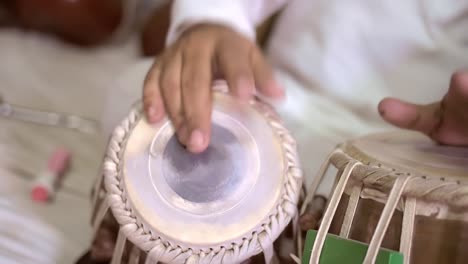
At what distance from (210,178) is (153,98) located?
11 cm

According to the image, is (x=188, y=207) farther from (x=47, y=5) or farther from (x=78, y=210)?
(x=47, y=5)

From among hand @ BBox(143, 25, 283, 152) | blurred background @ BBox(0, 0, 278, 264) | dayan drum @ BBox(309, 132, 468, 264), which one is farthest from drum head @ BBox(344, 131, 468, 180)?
blurred background @ BBox(0, 0, 278, 264)

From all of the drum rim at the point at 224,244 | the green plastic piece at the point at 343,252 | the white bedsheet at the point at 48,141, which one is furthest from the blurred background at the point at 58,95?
the green plastic piece at the point at 343,252

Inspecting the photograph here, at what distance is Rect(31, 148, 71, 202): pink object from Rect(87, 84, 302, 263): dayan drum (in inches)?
9.1

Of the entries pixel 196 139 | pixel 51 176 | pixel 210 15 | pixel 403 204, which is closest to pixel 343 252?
pixel 403 204

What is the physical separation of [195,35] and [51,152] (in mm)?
333

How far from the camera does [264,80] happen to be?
61 centimetres

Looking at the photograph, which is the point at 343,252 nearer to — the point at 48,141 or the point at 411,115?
the point at 411,115

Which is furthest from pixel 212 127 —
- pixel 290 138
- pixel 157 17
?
pixel 157 17

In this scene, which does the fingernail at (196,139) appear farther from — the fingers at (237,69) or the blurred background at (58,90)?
the blurred background at (58,90)

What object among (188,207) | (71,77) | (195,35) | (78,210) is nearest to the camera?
(188,207)

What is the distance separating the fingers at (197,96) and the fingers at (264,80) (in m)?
0.05

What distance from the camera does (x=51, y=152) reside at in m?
0.87

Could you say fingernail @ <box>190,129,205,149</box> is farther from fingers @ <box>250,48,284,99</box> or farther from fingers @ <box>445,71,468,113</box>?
fingers @ <box>445,71,468,113</box>
